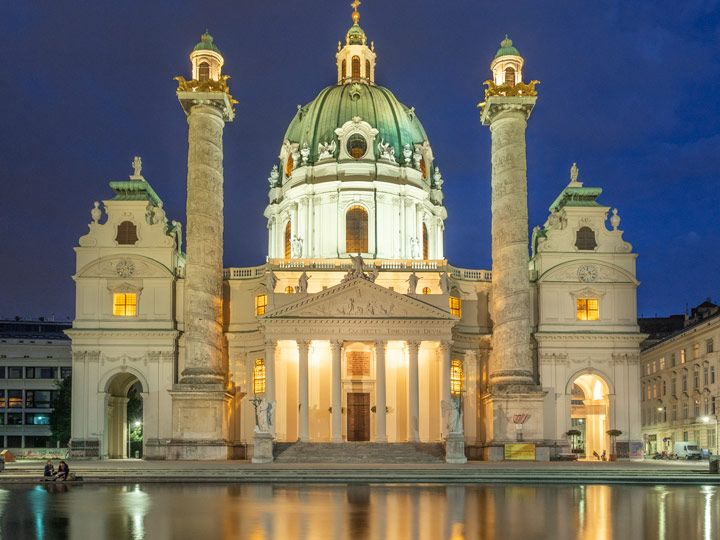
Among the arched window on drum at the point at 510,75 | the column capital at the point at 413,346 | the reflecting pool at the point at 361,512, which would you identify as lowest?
the reflecting pool at the point at 361,512

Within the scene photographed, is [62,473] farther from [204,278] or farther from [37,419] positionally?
[37,419]

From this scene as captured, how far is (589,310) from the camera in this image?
214 ft

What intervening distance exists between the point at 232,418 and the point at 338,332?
1201 cm

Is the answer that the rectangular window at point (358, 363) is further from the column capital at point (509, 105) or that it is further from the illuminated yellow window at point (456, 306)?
the column capital at point (509, 105)

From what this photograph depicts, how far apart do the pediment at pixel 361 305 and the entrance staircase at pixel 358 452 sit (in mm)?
8397

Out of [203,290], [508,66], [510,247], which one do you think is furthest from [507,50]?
[203,290]

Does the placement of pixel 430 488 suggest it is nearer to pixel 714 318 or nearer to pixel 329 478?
pixel 329 478

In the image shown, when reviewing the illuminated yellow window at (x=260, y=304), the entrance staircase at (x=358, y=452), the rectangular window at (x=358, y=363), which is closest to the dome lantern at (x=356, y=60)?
the illuminated yellow window at (x=260, y=304)

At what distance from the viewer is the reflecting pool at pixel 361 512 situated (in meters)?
20.0

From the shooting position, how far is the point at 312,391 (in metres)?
63.3

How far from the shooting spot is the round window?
75.2m

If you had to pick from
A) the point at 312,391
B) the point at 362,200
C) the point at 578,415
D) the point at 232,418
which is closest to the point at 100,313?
the point at 232,418

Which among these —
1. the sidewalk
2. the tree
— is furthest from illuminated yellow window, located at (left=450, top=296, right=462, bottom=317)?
the tree

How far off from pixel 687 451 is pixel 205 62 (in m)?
45.3
